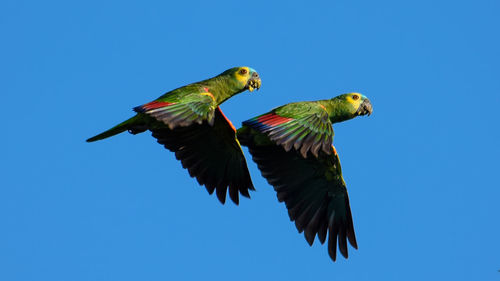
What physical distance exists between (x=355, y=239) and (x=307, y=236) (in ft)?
3.55

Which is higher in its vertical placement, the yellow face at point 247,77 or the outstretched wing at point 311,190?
the yellow face at point 247,77

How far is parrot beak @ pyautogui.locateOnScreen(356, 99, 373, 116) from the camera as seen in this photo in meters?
18.6

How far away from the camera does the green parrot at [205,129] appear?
16.2m

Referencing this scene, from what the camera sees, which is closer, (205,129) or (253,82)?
(253,82)

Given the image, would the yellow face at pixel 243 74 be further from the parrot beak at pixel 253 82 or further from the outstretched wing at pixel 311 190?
the outstretched wing at pixel 311 190

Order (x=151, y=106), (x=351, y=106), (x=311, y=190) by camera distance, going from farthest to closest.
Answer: (x=311, y=190)
(x=351, y=106)
(x=151, y=106)

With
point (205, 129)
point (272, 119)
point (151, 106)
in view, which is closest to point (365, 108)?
point (272, 119)

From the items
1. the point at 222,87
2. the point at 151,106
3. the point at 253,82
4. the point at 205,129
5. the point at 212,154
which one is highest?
the point at 253,82

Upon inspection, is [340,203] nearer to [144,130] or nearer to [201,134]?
[201,134]

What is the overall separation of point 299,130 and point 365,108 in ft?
9.47

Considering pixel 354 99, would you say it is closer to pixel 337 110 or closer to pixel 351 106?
pixel 351 106

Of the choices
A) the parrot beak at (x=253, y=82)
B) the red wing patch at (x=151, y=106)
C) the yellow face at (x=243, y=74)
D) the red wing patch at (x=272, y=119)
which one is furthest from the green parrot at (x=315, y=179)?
the red wing patch at (x=151, y=106)

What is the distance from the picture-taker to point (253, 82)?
1834 cm

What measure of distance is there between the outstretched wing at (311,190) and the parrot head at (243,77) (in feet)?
3.45
